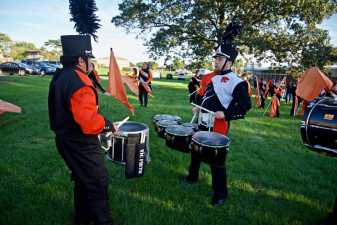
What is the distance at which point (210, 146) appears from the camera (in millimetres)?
3264

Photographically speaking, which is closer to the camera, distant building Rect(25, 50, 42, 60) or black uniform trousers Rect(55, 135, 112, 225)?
black uniform trousers Rect(55, 135, 112, 225)

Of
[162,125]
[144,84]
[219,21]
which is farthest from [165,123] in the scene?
[219,21]

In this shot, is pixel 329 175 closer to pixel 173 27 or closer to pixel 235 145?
pixel 235 145

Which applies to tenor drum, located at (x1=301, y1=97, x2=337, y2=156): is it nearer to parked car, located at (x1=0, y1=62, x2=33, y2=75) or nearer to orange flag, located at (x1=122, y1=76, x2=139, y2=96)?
orange flag, located at (x1=122, y1=76, x2=139, y2=96)

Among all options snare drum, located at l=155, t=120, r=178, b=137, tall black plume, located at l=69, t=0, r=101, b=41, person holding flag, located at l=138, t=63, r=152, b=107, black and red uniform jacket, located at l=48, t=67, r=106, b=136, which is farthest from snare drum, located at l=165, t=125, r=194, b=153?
person holding flag, located at l=138, t=63, r=152, b=107

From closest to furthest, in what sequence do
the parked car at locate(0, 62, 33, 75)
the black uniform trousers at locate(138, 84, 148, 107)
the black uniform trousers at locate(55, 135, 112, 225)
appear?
the black uniform trousers at locate(55, 135, 112, 225)
the black uniform trousers at locate(138, 84, 148, 107)
the parked car at locate(0, 62, 33, 75)

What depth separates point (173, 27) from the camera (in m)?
21.5

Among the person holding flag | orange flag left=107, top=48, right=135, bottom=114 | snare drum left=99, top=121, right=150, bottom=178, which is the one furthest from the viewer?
the person holding flag

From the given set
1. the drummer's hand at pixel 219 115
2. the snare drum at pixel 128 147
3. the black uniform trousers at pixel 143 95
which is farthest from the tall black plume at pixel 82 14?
the black uniform trousers at pixel 143 95

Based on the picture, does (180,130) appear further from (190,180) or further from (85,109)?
(85,109)

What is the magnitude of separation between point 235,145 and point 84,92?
5.37m

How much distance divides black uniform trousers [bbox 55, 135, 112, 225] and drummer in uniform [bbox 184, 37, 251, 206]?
1.42 m

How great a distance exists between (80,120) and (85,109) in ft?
0.37

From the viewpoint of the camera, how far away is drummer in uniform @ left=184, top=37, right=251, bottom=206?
3.61 m
